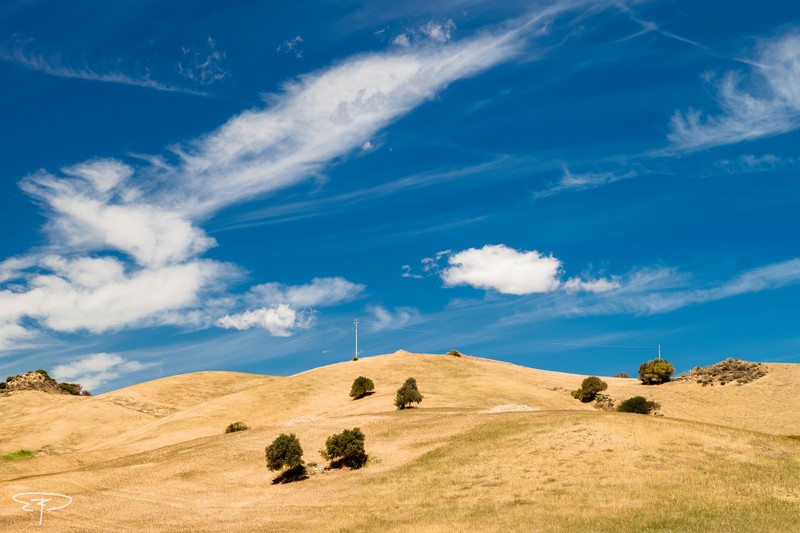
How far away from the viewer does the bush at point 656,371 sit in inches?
4168

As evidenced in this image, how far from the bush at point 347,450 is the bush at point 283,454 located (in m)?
2.34

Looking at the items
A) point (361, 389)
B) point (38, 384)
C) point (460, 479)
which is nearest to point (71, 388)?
point (38, 384)

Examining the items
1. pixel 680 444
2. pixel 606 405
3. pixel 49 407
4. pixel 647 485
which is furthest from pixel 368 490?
pixel 49 407

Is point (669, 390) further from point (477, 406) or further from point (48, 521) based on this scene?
point (48, 521)

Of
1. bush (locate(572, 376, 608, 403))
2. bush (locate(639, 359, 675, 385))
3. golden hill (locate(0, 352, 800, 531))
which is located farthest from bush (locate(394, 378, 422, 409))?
bush (locate(639, 359, 675, 385))

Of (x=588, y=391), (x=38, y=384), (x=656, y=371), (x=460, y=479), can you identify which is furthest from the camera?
(x=38, y=384)

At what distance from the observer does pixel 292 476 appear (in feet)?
160

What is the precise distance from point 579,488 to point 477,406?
42.6m

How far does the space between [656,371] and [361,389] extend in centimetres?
4908

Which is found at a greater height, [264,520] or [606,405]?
[606,405]

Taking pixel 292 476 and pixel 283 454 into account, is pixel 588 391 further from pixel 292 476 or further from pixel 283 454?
pixel 283 454

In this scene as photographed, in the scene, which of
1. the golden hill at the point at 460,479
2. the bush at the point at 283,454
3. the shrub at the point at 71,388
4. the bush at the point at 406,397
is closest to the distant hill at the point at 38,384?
the shrub at the point at 71,388

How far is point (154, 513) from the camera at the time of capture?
132 ft

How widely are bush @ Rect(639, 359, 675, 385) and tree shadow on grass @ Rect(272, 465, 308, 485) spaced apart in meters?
74.3
